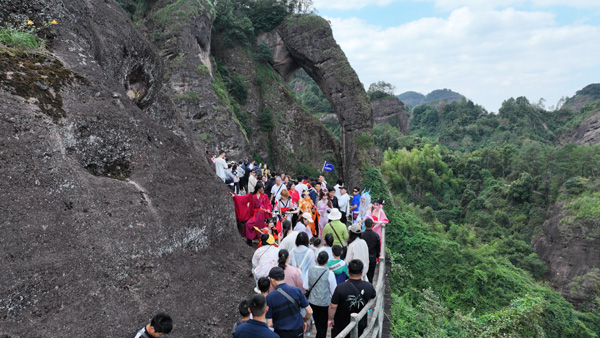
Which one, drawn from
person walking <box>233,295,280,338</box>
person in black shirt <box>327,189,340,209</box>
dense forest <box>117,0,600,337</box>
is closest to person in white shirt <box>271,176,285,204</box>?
person in black shirt <box>327,189,340,209</box>

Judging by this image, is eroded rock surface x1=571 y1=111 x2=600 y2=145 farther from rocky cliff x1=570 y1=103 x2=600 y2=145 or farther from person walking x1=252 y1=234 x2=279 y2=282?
person walking x1=252 y1=234 x2=279 y2=282

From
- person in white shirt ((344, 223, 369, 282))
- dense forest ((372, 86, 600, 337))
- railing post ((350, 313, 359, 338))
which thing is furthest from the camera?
dense forest ((372, 86, 600, 337))

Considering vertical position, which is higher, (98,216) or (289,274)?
(98,216)

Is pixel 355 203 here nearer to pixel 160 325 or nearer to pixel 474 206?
pixel 160 325

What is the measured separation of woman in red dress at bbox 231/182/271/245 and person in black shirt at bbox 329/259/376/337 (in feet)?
10.9

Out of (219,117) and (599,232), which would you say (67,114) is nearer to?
(219,117)

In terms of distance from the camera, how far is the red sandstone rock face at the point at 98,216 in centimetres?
371

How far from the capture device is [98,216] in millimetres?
4355

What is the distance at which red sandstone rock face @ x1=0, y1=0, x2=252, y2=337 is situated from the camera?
3.71 meters

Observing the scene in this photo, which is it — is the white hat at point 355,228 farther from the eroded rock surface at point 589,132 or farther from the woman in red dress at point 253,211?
the eroded rock surface at point 589,132

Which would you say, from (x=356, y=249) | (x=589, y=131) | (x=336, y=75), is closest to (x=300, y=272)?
(x=356, y=249)

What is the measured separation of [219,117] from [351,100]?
9632 mm

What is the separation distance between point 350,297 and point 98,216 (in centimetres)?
308

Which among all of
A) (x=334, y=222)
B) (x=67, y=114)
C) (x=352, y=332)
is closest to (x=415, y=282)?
(x=334, y=222)
